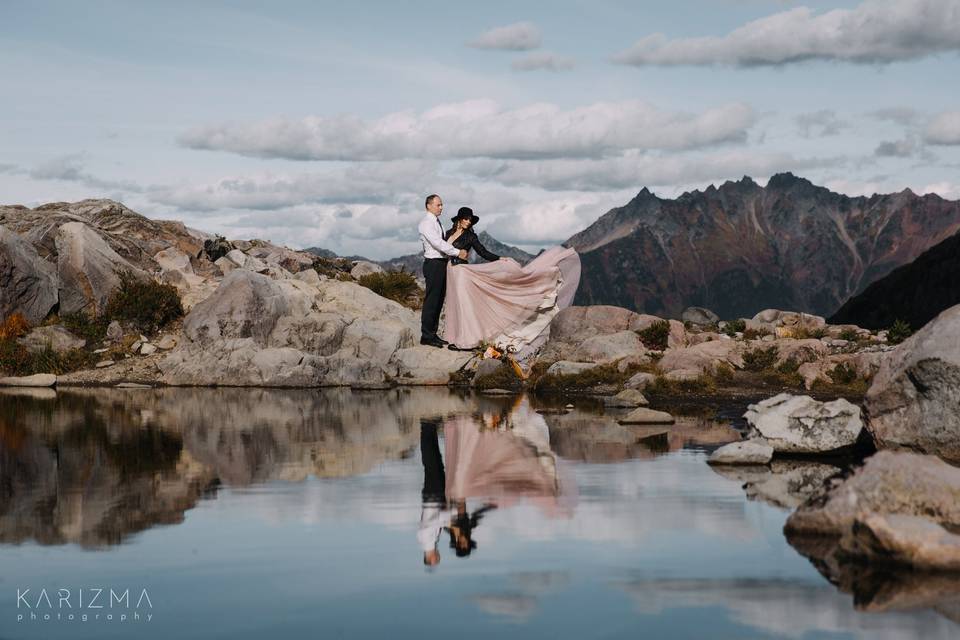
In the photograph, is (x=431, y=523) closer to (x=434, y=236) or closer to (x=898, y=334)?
(x=434, y=236)

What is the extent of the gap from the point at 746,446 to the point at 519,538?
21.1 ft

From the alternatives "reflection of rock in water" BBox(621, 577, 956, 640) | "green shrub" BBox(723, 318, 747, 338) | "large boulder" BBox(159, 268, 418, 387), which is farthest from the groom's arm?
"green shrub" BBox(723, 318, 747, 338)

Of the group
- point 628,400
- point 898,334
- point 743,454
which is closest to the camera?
point 743,454

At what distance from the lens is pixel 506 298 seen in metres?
25.3

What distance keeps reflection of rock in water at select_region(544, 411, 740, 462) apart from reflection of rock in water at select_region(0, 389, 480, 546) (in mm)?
2554

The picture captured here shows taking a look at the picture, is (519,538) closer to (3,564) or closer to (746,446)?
(3,564)

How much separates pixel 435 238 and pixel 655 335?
1667 centimetres

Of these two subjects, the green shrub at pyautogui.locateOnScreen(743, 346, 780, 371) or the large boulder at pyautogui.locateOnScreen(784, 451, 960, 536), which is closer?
the large boulder at pyautogui.locateOnScreen(784, 451, 960, 536)

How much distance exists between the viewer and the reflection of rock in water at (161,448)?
1230cm

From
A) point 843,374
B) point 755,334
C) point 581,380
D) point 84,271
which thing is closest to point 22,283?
point 84,271

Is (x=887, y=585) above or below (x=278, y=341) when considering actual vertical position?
below

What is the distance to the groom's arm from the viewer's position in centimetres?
2378

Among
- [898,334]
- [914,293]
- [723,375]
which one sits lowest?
[723,375]

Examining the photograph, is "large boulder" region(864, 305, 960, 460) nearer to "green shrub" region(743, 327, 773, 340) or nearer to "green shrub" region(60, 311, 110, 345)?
"green shrub" region(743, 327, 773, 340)
